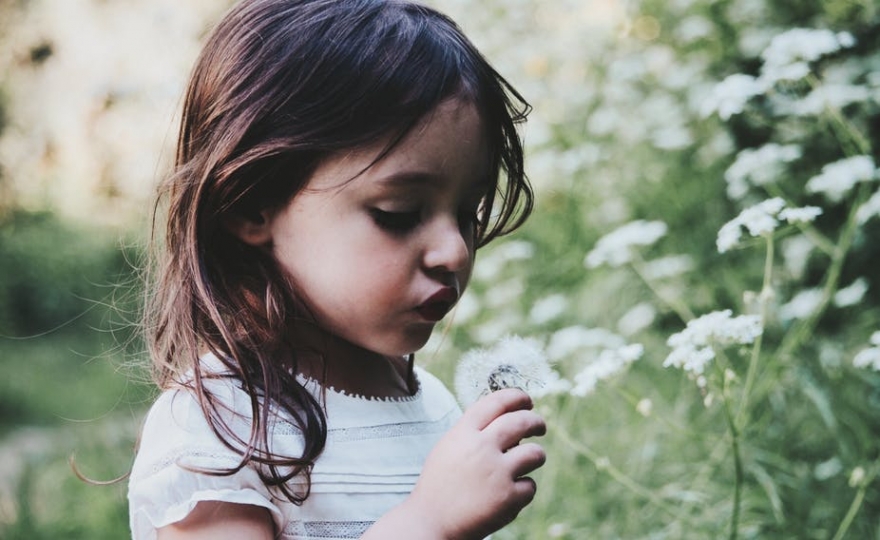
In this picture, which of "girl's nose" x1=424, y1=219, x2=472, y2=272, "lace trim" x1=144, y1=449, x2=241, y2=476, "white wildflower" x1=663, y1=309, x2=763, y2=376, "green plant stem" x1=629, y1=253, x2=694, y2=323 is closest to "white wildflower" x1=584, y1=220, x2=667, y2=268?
"green plant stem" x1=629, y1=253, x2=694, y2=323

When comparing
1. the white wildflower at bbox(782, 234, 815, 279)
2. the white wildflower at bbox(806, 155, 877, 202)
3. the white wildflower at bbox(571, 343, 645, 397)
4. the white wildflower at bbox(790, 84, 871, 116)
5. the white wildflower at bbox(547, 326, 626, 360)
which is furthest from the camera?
the white wildflower at bbox(782, 234, 815, 279)

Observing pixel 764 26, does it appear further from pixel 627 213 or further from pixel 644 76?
pixel 627 213

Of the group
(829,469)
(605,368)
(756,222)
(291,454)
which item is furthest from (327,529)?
(829,469)

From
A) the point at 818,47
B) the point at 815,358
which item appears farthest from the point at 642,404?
the point at 815,358

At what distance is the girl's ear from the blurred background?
248 mm

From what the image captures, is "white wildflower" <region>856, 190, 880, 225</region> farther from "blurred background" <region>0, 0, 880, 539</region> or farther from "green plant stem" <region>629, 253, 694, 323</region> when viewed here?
"green plant stem" <region>629, 253, 694, 323</region>

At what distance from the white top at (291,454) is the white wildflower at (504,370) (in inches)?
4.7

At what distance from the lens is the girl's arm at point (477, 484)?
0.86 metres

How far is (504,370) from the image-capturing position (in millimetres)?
956

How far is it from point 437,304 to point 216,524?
299mm

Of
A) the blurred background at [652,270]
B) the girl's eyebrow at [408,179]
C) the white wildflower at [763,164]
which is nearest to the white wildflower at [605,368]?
the blurred background at [652,270]

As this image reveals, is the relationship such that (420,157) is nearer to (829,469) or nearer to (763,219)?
(763,219)

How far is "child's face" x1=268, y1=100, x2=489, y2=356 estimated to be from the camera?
0.92m

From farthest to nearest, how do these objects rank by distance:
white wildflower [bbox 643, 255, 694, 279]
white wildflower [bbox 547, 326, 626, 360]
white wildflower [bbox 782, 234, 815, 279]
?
white wildflower [bbox 782, 234, 815, 279], white wildflower [bbox 643, 255, 694, 279], white wildflower [bbox 547, 326, 626, 360]
